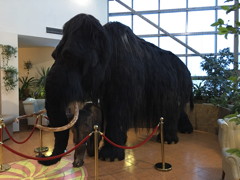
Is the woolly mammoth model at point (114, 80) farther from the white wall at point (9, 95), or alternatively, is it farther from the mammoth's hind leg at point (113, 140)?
the white wall at point (9, 95)

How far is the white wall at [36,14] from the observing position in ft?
19.6

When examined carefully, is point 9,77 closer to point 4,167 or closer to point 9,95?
point 9,95

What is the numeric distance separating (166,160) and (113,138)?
0.95 m

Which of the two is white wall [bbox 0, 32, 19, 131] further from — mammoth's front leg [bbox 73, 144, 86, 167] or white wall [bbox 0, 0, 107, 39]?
mammoth's front leg [bbox 73, 144, 86, 167]

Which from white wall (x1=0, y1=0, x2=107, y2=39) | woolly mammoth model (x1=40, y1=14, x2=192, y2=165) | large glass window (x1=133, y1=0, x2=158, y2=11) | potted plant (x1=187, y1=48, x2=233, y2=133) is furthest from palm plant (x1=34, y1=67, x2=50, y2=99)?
large glass window (x1=133, y1=0, x2=158, y2=11)

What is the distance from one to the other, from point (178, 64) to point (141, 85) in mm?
1583

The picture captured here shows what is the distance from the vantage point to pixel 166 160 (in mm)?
3762

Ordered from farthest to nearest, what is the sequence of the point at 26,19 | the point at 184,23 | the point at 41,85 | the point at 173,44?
the point at 173,44, the point at 184,23, the point at 41,85, the point at 26,19

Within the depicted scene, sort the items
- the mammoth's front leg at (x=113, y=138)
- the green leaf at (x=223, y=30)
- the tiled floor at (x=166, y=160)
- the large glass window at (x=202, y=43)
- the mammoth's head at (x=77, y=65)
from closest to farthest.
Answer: the green leaf at (x=223, y=30) → the mammoth's head at (x=77, y=65) → the tiled floor at (x=166, y=160) → the mammoth's front leg at (x=113, y=138) → the large glass window at (x=202, y=43)

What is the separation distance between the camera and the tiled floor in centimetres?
314

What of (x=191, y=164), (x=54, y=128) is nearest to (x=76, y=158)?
(x=54, y=128)

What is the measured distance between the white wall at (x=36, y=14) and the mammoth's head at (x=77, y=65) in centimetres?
372

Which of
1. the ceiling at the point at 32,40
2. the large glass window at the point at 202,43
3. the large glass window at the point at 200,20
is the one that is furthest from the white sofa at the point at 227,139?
the large glass window at the point at 200,20

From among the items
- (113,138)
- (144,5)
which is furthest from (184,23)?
(113,138)
